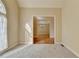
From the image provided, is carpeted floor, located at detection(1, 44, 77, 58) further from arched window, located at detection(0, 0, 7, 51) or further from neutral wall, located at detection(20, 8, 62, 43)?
neutral wall, located at detection(20, 8, 62, 43)

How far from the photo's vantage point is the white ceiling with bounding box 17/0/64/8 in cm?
751

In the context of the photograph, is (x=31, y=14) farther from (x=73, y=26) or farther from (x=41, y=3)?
(x=73, y=26)

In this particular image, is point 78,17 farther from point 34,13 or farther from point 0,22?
point 34,13

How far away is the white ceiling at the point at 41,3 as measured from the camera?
24.6 ft

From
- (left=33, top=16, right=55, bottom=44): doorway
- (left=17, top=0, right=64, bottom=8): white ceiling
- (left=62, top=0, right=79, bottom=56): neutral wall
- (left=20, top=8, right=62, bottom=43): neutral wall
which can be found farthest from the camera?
(left=33, top=16, right=55, bottom=44): doorway

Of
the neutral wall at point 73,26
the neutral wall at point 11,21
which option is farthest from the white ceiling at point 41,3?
the neutral wall at point 73,26

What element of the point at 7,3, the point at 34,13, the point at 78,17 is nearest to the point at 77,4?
the point at 78,17

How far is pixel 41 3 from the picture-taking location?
303 inches

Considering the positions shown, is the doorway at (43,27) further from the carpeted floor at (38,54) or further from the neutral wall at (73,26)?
the carpeted floor at (38,54)

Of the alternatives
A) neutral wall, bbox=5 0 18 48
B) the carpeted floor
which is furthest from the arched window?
the carpeted floor

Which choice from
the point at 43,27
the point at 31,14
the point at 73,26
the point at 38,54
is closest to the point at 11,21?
the point at 31,14

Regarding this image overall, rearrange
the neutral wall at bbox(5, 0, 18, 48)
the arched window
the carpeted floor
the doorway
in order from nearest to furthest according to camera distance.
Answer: the carpeted floor → the arched window → the neutral wall at bbox(5, 0, 18, 48) → the doorway

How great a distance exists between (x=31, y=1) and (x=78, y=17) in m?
3.45

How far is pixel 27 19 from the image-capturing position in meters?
8.17
